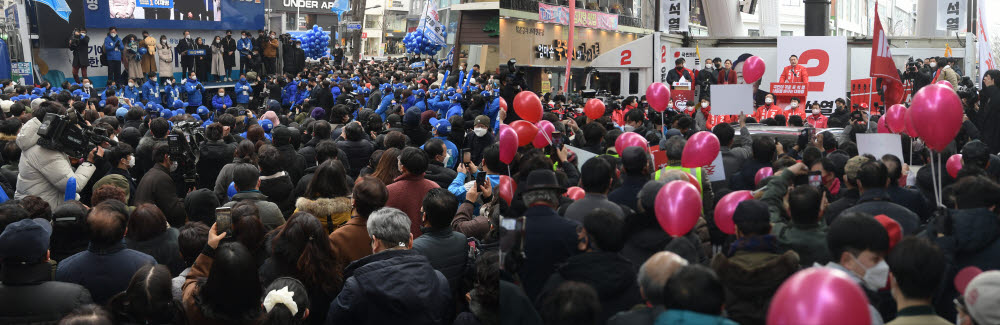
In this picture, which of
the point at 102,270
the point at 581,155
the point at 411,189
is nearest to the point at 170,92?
the point at 411,189

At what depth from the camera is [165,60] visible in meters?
18.8

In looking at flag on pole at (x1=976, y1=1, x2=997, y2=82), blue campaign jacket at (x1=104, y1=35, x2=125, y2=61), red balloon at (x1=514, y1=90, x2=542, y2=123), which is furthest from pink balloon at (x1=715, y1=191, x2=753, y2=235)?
blue campaign jacket at (x1=104, y1=35, x2=125, y2=61)

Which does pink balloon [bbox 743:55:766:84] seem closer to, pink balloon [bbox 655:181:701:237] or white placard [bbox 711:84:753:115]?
white placard [bbox 711:84:753:115]

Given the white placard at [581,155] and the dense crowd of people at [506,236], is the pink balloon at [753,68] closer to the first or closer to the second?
the dense crowd of people at [506,236]

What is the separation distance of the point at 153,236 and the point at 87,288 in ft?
1.96

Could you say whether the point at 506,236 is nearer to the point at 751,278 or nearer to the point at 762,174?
the point at 751,278

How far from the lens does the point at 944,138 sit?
404 centimetres

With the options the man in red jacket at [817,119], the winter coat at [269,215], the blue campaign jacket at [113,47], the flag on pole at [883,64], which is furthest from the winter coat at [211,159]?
the blue campaign jacket at [113,47]

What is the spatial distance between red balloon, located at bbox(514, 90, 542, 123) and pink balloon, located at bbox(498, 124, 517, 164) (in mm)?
72

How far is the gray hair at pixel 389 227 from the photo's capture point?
3.17m

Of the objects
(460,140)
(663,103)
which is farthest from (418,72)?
(663,103)

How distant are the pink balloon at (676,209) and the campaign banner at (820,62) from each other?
10.8m

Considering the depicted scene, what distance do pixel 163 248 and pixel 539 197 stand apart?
2510 millimetres

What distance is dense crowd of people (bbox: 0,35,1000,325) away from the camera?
7.68 feet
